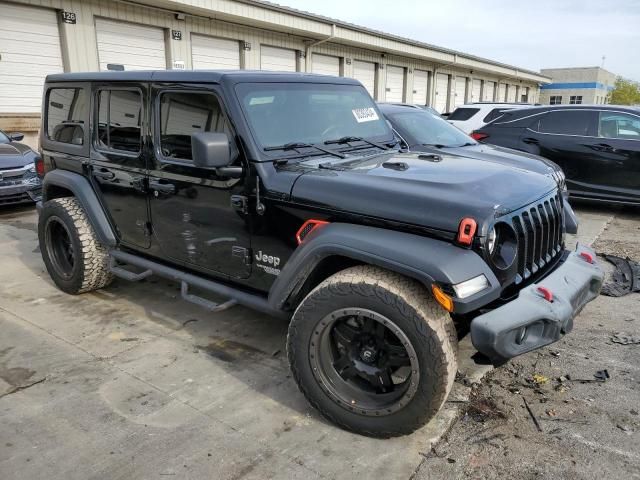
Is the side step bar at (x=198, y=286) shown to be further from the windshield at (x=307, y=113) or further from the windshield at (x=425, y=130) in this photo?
the windshield at (x=425, y=130)

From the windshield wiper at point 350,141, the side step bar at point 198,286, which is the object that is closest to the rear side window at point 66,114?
the side step bar at point 198,286

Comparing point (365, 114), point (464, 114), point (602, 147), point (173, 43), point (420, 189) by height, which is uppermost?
point (173, 43)

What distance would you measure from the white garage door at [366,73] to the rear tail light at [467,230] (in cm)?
1887

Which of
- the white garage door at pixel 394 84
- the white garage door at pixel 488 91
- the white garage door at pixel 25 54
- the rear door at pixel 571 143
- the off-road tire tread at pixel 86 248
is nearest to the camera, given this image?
the off-road tire tread at pixel 86 248

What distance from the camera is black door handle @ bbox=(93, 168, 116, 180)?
401cm

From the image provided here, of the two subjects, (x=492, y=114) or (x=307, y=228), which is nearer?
(x=307, y=228)

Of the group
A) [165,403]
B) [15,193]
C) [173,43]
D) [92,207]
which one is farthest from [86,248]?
[173,43]

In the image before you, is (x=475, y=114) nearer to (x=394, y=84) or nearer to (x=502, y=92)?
(x=394, y=84)

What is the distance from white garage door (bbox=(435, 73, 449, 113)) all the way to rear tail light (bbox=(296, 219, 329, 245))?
→ 86.4 ft

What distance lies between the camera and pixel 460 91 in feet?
100

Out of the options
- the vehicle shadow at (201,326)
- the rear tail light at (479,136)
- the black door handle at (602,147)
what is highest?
the rear tail light at (479,136)

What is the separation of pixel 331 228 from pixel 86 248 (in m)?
2.62

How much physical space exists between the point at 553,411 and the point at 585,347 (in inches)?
39.4

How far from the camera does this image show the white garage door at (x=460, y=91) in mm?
30031
